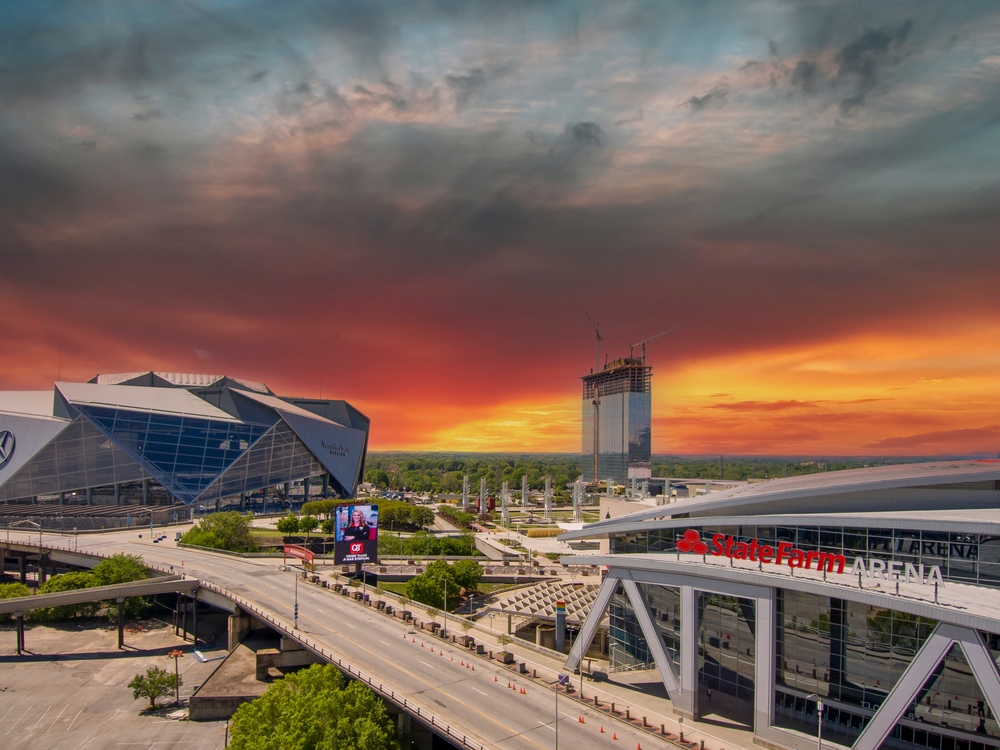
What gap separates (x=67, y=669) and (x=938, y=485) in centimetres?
9724

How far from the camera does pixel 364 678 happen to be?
187ft

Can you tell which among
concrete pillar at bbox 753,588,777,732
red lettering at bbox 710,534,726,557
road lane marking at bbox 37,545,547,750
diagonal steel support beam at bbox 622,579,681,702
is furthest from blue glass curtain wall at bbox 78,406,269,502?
concrete pillar at bbox 753,588,777,732

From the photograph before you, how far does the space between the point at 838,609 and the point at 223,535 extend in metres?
114

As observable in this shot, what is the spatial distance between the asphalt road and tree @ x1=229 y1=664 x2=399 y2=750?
4.93 metres

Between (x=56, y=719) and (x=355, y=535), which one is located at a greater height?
(x=355, y=535)

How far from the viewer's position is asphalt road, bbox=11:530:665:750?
47.7m

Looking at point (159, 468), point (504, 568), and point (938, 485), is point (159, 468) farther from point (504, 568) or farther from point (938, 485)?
point (938, 485)

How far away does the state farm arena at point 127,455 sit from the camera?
150000mm

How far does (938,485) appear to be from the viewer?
172ft

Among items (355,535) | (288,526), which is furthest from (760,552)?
(288,526)

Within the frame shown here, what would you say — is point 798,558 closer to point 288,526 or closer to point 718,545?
point 718,545

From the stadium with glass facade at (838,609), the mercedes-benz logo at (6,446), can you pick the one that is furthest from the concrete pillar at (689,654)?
the mercedes-benz logo at (6,446)

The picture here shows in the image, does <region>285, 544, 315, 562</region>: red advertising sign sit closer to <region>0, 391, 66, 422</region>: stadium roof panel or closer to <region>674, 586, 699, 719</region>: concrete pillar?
<region>674, 586, 699, 719</region>: concrete pillar

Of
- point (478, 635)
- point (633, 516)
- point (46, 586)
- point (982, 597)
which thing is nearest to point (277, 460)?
point (46, 586)
